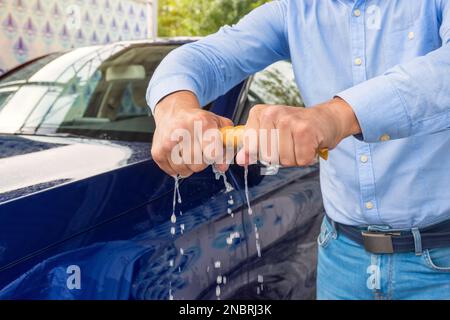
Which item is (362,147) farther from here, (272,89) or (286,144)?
(272,89)

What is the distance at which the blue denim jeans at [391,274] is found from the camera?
1360mm

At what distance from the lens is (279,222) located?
7.16ft

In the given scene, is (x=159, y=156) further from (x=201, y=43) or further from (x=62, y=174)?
(x=62, y=174)

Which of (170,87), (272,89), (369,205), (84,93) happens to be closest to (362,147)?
(369,205)

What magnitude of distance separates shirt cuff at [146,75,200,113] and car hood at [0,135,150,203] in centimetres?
45

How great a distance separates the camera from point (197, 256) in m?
1.76

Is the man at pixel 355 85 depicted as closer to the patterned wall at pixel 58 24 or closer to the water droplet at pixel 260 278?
the water droplet at pixel 260 278

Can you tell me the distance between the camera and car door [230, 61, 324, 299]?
2.06 meters

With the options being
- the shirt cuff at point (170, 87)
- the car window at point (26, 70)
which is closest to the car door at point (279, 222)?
the shirt cuff at point (170, 87)

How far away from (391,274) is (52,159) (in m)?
0.97

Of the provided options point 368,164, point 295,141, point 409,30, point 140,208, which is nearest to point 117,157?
point 140,208

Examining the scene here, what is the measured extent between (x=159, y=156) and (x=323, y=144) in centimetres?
27

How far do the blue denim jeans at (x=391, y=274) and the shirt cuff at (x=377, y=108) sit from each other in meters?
0.53

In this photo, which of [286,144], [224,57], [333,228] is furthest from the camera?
[333,228]
